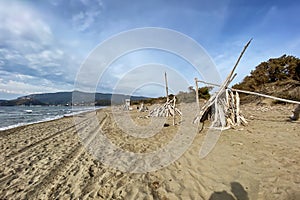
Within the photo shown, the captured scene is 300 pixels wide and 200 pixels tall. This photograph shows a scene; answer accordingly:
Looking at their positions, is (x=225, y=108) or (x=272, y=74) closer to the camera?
(x=225, y=108)

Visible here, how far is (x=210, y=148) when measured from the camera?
5441 millimetres

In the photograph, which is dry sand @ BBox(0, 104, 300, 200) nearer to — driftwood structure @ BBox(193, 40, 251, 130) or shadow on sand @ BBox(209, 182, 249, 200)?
shadow on sand @ BBox(209, 182, 249, 200)

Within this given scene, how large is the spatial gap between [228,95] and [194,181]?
6210 millimetres

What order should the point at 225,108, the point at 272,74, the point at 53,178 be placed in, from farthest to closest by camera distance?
the point at 272,74, the point at 225,108, the point at 53,178

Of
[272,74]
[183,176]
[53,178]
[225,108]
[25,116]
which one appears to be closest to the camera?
[183,176]

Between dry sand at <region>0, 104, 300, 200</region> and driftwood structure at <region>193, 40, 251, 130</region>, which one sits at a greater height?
driftwood structure at <region>193, 40, 251, 130</region>

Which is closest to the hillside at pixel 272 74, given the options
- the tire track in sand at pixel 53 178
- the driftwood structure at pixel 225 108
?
the driftwood structure at pixel 225 108

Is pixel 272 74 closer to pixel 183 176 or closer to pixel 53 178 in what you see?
pixel 183 176

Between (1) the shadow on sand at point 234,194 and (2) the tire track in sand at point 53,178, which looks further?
(2) the tire track in sand at point 53,178

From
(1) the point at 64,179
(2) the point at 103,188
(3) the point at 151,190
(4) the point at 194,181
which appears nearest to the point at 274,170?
(4) the point at 194,181

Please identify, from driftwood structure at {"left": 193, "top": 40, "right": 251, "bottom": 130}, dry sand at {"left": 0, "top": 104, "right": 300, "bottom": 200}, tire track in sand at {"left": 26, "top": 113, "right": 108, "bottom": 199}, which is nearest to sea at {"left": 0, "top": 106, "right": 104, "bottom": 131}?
tire track in sand at {"left": 26, "top": 113, "right": 108, "bottom": 199}

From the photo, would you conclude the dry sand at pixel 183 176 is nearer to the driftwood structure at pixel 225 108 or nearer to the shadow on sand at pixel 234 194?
the shadow on sand at pixel 234 194

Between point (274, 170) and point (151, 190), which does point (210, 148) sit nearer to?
point (274, 170)

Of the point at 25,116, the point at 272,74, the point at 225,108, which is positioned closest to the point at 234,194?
the point at 225,108
